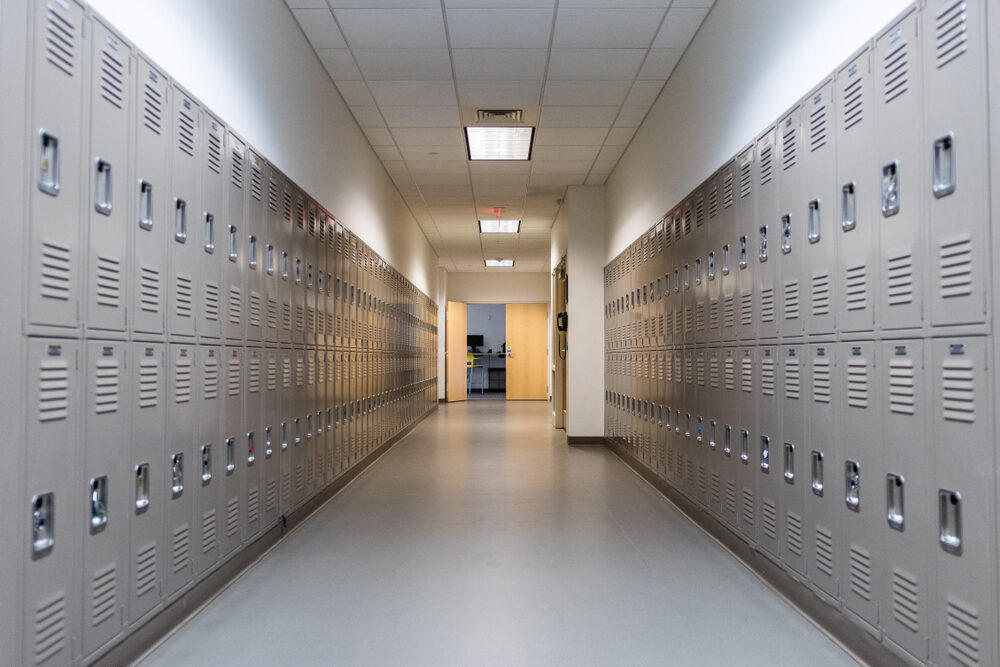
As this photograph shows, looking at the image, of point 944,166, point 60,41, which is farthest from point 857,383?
point 60,41

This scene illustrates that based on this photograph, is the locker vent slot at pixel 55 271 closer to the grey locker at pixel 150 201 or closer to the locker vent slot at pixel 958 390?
the grey locker at pixel 150 201

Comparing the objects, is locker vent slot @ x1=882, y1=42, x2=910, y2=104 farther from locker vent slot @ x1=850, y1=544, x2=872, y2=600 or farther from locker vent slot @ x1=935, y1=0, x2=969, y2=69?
locker vent slot @ x1=850, y1=544, x2=872, y2=600

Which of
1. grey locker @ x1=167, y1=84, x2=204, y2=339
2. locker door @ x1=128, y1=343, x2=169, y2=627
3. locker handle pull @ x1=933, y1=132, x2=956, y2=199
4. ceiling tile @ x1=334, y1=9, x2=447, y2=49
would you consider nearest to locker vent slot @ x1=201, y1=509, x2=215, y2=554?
locker door @ x1=128, y1=343, x2=169, y2=627

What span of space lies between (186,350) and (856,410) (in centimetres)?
253

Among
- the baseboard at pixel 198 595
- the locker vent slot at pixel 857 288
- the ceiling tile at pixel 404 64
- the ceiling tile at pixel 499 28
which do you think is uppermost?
the ceiling tile at pixel 499 28

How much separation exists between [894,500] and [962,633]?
1.54 ft

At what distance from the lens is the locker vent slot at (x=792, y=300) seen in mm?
3152

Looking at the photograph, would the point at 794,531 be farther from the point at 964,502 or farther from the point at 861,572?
the point at 964,502

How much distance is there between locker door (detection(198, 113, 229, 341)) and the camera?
312 cm

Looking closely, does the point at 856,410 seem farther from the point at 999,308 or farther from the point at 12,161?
the point at 12,161

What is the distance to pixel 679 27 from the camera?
4.84m

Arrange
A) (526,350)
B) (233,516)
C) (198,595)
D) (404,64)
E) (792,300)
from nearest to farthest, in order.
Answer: (198,595), (792,300), (233,516), (404,64), (526,350)

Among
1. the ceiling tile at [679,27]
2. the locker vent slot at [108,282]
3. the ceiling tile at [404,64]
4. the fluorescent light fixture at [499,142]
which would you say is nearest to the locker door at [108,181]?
the locker vent slot at [108,282]

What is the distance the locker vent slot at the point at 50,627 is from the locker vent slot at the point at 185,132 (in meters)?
1.68
